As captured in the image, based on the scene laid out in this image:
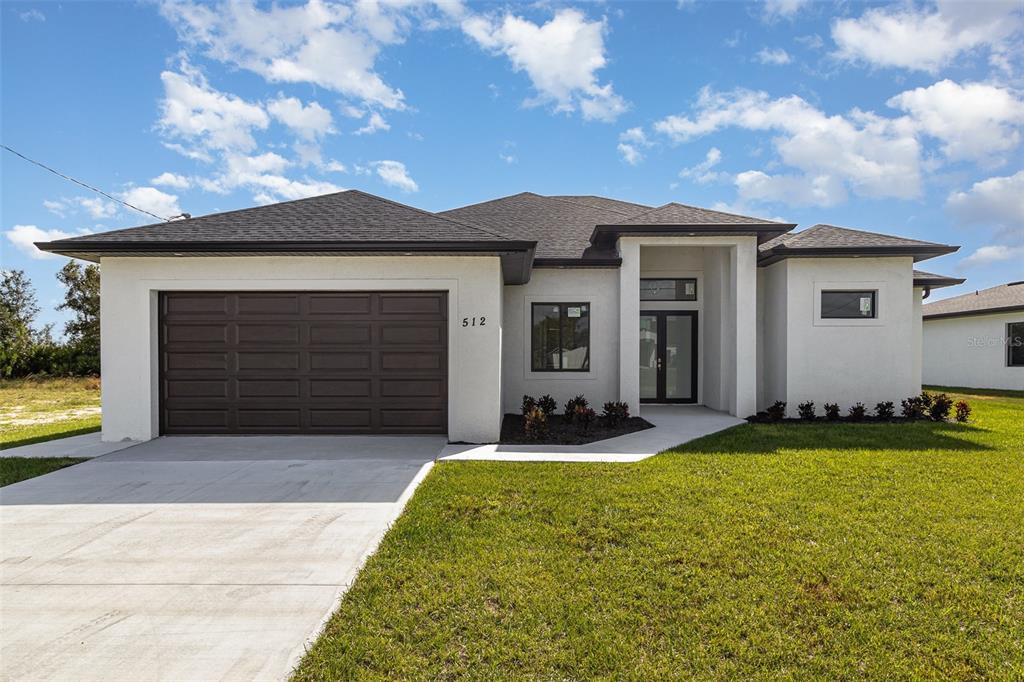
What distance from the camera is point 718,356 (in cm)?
1084

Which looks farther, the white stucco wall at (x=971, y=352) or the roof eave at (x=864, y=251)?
the white stucco wall at (x=971, y=352)

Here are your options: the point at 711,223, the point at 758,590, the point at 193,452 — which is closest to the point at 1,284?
the point at 193,452

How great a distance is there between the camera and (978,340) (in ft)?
57.9

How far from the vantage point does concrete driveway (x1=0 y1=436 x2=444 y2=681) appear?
8.91 feet

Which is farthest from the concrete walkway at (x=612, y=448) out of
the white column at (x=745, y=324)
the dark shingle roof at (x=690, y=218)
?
the dark shingle roof at (x=690, y=218)

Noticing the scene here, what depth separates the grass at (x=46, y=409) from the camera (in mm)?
9164

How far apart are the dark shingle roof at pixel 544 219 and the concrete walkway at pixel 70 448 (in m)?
8.64

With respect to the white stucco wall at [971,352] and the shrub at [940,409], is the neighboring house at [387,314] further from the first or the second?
the white stucco wall at [971,352]

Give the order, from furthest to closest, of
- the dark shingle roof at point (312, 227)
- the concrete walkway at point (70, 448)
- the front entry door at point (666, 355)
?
the front entry door at point (666, 355)
the dark shingle roof at point (312, 227)
the concrete walkway at point (70, 448)

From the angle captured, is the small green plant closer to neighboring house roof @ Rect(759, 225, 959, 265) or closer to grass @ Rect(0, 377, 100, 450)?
neighboring house roof @ Rect(759, 225, 959, 265)

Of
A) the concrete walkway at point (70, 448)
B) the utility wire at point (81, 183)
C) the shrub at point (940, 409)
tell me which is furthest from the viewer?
the utility wire at point (81, 183)

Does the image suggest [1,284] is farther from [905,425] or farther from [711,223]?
[905,425]

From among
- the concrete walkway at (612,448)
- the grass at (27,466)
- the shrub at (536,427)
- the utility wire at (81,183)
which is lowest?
the grass at (27,466)

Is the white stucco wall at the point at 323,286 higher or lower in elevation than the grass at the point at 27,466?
higher
